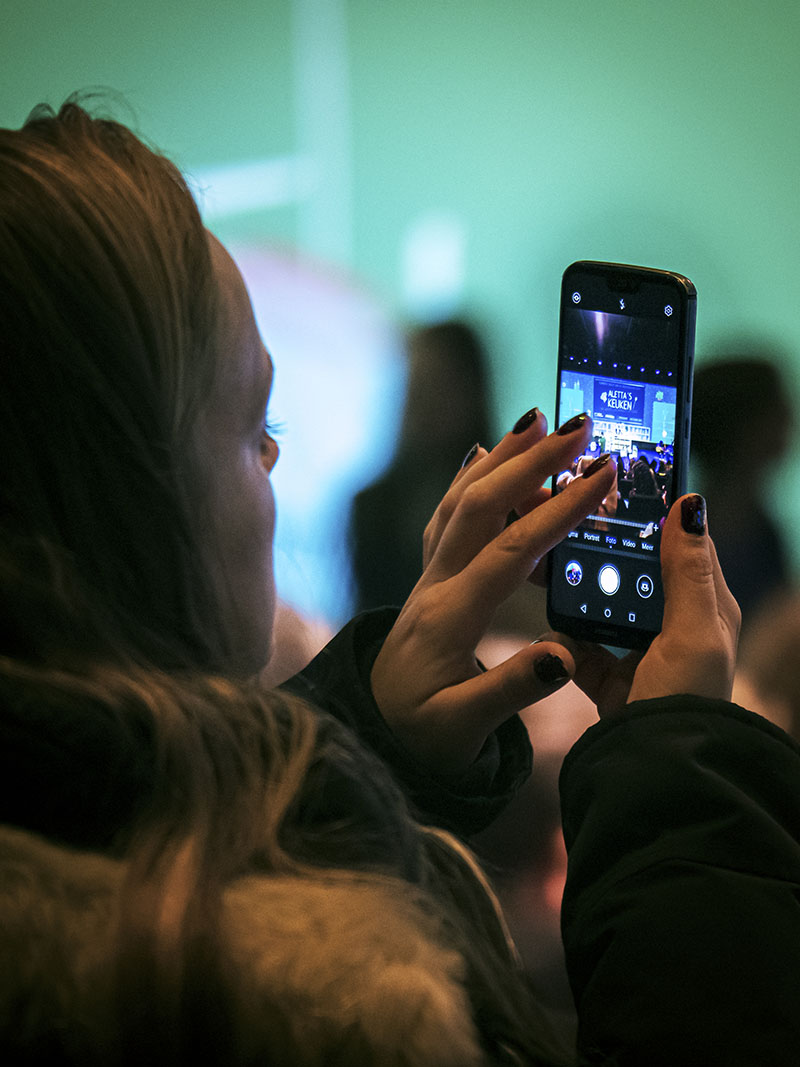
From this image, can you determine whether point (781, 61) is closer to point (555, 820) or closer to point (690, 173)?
point (690, 173)

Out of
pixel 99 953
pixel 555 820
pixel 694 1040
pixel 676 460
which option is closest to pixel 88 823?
pixel 99 953

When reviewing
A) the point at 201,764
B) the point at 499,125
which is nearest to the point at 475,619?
the point at 201,764

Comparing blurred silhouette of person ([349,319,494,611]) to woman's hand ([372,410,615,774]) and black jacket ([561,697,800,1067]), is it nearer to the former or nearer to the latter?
woman's hand ([372,410,615,774])

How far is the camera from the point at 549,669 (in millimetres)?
673

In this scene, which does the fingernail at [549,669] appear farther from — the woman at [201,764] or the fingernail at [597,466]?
the fingernail at [597,466]

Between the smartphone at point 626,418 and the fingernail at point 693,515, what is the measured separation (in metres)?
0.07

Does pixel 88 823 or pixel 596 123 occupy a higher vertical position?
pixel 596 123

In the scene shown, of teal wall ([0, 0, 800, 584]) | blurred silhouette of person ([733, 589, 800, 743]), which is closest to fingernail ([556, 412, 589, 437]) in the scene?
blurred silhouette of person ([733, 589, 800, 743])

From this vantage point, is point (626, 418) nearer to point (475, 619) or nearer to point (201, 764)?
point (475, 619)

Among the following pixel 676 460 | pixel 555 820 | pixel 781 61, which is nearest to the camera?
pixel 676 460

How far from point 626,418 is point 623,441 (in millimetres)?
16

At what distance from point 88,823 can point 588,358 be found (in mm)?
543

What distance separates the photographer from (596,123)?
7.02 feet

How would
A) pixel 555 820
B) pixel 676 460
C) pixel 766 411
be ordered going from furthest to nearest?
pixel 766 411, pixel 555 820, pixel 676 460
